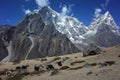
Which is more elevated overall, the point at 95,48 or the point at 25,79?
the point at 95,48

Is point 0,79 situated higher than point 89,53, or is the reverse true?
point 89,53

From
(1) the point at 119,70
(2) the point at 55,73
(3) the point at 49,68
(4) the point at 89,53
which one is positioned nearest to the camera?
(1) the point at 119,70

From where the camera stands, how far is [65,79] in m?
24.6

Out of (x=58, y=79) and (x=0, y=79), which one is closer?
(x=58, y=79)

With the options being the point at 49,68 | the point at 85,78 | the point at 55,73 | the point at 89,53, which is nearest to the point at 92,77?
the point at 85,78

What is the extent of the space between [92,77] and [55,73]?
26.2 ft

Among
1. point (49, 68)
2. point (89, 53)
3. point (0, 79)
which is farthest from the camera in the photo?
point (89, 53)

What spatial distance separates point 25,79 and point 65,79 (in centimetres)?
814

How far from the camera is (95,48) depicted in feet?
179

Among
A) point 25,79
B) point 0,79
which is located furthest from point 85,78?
point 0,79

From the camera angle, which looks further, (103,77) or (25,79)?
(25,79)

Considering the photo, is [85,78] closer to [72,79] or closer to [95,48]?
[72,79]

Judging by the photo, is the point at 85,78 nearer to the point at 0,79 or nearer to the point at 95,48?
the point at 0,79

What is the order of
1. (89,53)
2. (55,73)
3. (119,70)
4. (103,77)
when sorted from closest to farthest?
(103,77)
(119,70)
(55,73)
(89,53)
